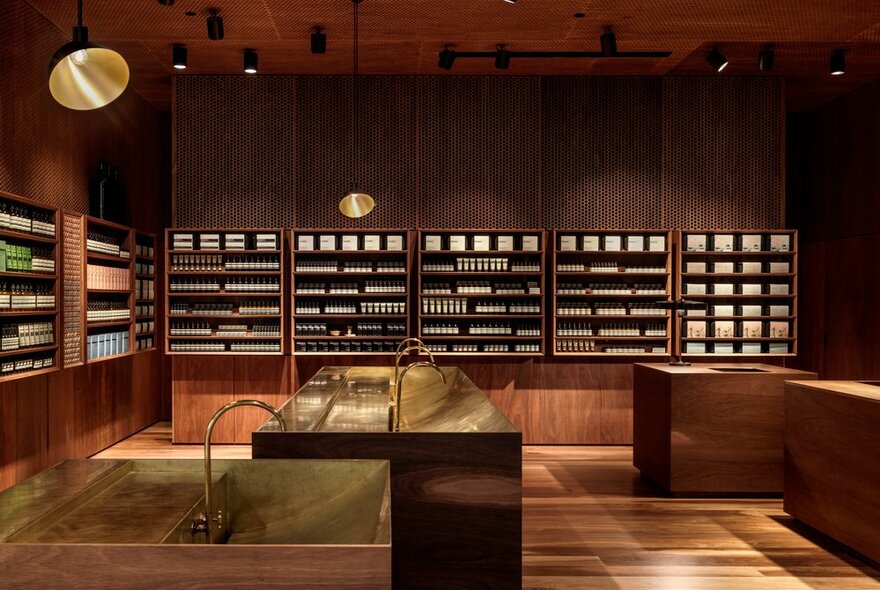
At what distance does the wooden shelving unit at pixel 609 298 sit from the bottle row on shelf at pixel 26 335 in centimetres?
442

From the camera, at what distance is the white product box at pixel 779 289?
639cm

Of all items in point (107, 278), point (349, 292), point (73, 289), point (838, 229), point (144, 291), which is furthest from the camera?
point (838, 229)

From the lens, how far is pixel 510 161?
21.6 feet

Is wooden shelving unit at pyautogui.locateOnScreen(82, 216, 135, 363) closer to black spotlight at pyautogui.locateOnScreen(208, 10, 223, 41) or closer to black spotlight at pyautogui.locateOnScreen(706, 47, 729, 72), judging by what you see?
black spotlight at pyautogui.locateOnScreen(208, 10, 223, 41)

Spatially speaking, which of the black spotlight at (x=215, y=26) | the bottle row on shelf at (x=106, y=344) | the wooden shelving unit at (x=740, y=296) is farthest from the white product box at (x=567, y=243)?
the bottle row on shelf at (x=106, y=344)

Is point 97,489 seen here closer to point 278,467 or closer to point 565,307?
point 278,467

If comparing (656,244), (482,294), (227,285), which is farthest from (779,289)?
(227,285)

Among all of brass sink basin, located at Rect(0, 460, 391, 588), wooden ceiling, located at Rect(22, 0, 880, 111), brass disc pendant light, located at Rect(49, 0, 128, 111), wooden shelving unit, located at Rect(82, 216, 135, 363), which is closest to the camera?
brass sink basin, located at Rect(0, 460, 391, 588)

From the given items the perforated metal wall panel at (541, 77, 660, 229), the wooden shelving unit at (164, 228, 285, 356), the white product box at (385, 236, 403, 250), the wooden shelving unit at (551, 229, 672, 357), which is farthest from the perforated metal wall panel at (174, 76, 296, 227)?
the wooden shelving unit at (551, 229, 672, 357)

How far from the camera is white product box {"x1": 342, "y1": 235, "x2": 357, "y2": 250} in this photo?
6.34 m

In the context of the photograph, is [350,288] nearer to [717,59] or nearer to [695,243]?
[695,243]

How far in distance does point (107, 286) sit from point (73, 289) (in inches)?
24.9

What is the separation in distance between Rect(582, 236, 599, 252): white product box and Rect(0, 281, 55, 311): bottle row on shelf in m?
4.74

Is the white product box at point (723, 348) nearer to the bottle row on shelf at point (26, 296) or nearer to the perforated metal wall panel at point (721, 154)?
the perforated metal wall panel at point (721, 154)
